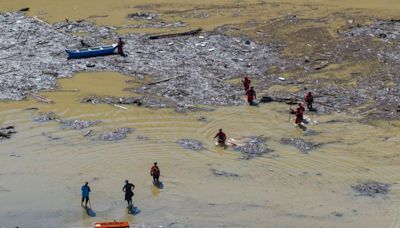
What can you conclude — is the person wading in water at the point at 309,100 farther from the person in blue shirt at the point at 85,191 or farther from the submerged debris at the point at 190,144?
the person in blue shirt at the point at 85,191

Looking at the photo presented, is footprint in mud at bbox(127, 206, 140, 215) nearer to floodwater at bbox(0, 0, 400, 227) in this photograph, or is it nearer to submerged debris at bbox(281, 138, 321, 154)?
floodwater at bbox(0, 0, 400, 227)

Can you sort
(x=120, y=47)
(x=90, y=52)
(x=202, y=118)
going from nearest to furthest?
(x=202, y=118) → (x=90, y=52) → (x=120, y=47)

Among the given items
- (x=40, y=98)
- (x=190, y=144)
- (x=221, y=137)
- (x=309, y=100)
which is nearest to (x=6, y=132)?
(x=40, y=98)

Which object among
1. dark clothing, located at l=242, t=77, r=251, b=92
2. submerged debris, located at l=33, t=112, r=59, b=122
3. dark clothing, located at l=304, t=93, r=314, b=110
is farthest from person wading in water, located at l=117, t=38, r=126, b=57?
dark clothing, located at l=304, t=93, r=314, b=110

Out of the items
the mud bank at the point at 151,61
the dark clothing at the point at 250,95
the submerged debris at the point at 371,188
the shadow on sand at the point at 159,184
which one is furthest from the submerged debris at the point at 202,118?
the submerged debris at the point at 371,188

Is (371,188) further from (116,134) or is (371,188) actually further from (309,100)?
(116,134)

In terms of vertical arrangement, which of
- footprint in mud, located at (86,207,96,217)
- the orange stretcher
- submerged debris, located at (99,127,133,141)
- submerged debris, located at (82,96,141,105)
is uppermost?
submerged debris, located at (82,96,141,105)
